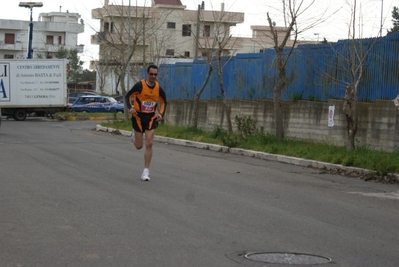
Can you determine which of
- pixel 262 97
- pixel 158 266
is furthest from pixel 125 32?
pixel 158 266

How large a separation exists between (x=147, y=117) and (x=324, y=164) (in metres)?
5.21

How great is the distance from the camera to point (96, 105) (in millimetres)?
51344

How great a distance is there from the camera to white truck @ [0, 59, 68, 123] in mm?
42844

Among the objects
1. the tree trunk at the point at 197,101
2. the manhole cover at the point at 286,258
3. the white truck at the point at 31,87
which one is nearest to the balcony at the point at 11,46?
the white truck at the point at 31,87

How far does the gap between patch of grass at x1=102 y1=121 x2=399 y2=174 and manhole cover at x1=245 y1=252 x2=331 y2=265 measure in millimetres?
7767

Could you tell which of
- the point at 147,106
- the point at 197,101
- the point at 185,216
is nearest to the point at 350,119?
the point at 147,106

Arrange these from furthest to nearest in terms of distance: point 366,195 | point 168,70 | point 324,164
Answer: point 168,70 → point 324,164 → point 366,195

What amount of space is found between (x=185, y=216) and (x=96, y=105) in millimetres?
42873

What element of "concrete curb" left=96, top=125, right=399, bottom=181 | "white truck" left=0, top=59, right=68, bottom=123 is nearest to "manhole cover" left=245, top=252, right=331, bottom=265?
"concrete curb" left=96, top=125, right=399, bottom=181

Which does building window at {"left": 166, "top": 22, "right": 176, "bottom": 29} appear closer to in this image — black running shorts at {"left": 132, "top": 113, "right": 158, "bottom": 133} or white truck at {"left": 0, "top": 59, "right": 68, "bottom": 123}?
white truck at {"left": 0, "top": 59, "right": 68, "bottom": 123}

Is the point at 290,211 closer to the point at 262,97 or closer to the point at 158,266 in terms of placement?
the point at 158,266

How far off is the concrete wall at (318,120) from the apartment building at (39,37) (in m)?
56.5

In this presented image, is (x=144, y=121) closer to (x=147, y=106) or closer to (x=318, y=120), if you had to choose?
(x=147, y=106)

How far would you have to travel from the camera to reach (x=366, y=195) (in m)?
12.1
